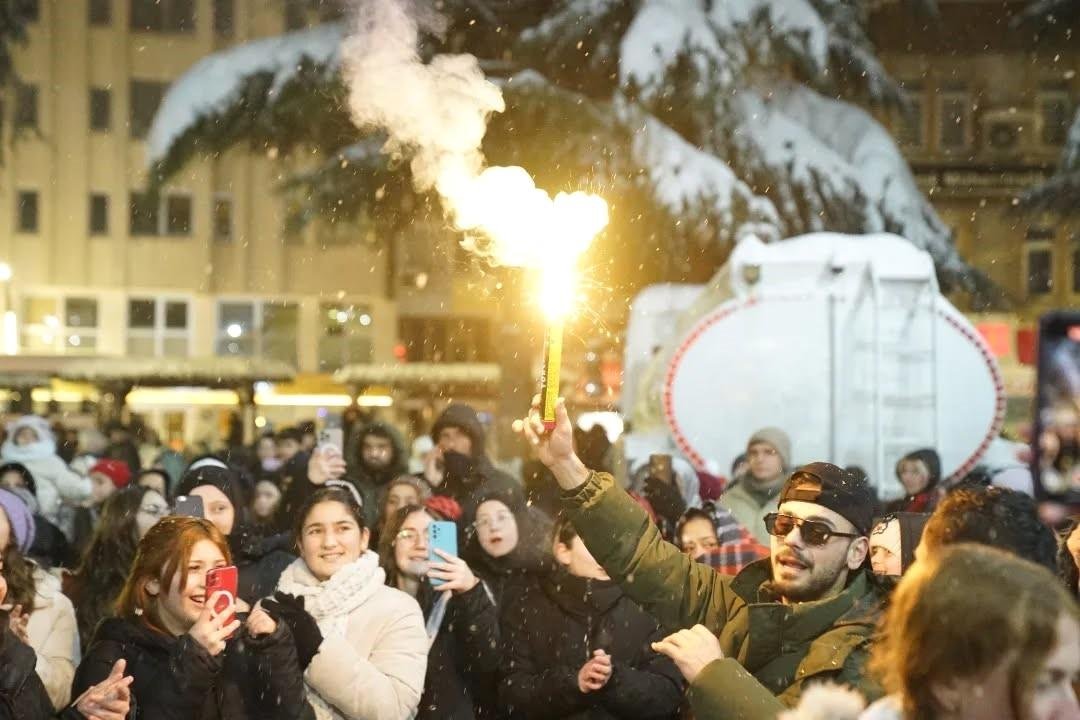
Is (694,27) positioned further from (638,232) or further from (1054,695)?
(1054,695)

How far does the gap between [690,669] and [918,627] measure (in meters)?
1.11

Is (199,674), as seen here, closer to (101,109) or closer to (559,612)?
(559,612)

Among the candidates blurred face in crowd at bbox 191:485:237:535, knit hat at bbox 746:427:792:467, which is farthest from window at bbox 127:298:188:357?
blurred face in crowd at bbox 191:485:237:535

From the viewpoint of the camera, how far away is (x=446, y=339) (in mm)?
37969

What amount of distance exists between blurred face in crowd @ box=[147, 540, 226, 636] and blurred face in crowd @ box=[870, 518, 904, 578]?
73.3 inches

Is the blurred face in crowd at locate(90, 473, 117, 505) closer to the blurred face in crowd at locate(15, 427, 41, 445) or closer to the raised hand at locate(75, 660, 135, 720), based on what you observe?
the blurred face in crowd at locate(15, 427, 41, 445)

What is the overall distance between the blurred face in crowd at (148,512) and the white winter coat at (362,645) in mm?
1495

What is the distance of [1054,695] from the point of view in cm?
237

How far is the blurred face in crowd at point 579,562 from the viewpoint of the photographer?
5.43 meters

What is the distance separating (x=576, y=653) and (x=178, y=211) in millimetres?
32935

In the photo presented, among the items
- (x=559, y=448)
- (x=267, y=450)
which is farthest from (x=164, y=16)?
(x=559, y=448)


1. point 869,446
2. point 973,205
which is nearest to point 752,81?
point 869,446

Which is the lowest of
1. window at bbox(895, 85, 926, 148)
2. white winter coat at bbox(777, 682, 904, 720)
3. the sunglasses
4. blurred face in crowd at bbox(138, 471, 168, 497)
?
blurred face in crowd at bbox(138, 471, 168, 497)

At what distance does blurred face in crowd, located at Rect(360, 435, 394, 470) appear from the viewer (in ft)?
30.2
